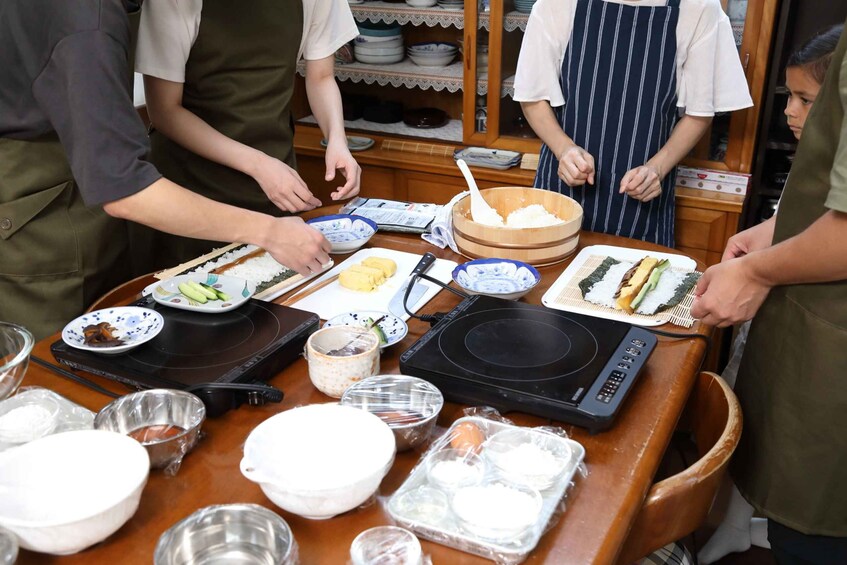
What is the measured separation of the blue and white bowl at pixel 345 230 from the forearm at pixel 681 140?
93 centimetres

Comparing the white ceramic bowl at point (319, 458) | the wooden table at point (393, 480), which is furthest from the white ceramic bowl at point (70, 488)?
the white ceramic bowl at point (319, 458)

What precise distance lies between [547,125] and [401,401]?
146 cm

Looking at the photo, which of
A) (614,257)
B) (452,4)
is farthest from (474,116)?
(614,257)

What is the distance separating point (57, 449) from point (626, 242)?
1369 mm

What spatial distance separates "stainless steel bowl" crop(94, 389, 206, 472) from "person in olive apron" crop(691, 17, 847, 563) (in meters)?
0.92

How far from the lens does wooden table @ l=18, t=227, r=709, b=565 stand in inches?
35.2

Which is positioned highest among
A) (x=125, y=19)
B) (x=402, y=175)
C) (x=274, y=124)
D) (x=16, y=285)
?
(x=125, y=19)

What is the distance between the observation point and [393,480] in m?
1.02

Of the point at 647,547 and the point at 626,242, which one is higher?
the point at 626,242

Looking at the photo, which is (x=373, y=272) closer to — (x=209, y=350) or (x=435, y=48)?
(x=209, y=350)

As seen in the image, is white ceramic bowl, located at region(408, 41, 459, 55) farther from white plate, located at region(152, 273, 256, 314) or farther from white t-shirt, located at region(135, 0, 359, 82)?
white plate, located at region(152, 273, 256, 314)

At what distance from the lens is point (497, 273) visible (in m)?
1.62

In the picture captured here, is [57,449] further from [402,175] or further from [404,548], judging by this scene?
[402,175]

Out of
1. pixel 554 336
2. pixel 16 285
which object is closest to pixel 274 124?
pixel 16 285
